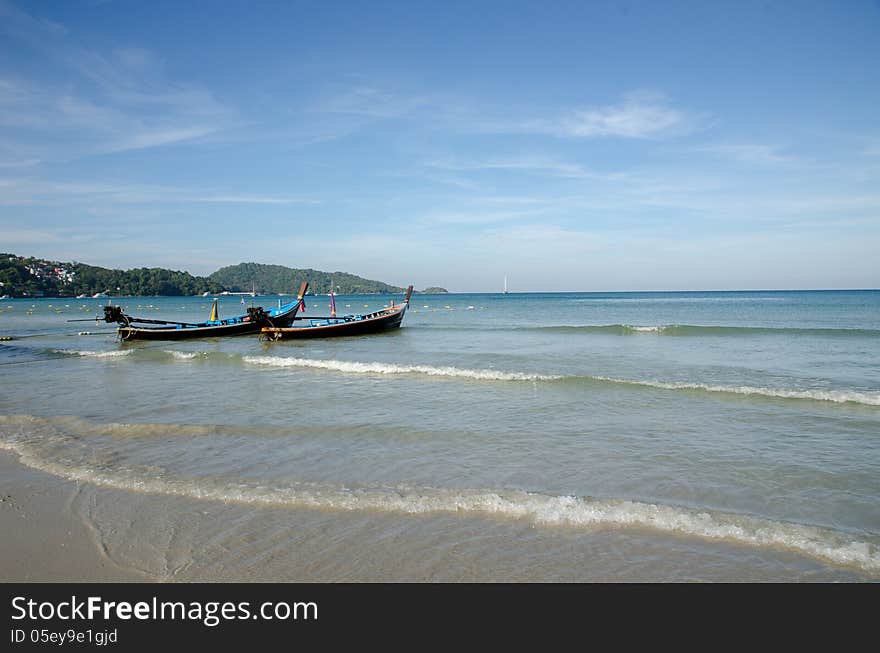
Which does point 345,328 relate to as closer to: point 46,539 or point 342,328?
point 342,328

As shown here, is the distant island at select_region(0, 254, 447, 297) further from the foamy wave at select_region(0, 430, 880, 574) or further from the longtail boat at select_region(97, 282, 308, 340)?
the foamy wave at select_region(0, 430, 880, 574)

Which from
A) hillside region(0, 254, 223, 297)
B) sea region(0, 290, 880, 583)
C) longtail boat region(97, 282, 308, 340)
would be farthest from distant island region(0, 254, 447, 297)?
sea region(0, 290, 880, 583)

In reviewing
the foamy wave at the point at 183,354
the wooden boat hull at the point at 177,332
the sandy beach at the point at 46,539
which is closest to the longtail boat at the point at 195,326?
the wooden boat hull at the point at 177,332

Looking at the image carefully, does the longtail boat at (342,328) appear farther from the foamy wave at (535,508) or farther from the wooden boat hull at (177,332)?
the foamy wave at (535,508)

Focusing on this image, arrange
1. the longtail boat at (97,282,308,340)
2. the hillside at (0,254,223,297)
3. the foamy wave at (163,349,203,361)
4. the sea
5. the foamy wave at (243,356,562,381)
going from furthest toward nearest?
the hillside at (0,254,223,297) < the longtail boat at (97,282,308,340) < the foamy wave at (163,349,203,361) < the foamy wave at (243,356,562,381) < the sea

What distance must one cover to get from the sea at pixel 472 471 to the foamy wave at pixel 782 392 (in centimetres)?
10

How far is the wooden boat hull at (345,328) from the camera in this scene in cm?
2962

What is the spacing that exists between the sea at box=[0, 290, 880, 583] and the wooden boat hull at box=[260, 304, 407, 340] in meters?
12.6

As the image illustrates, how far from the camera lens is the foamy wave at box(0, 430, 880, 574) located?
4.94m

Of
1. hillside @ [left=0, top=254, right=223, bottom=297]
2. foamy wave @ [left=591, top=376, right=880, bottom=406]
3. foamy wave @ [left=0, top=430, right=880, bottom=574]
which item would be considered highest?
hillside @ [left=0, top=254, right=223, bottom=297]

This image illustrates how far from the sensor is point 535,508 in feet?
18.9
